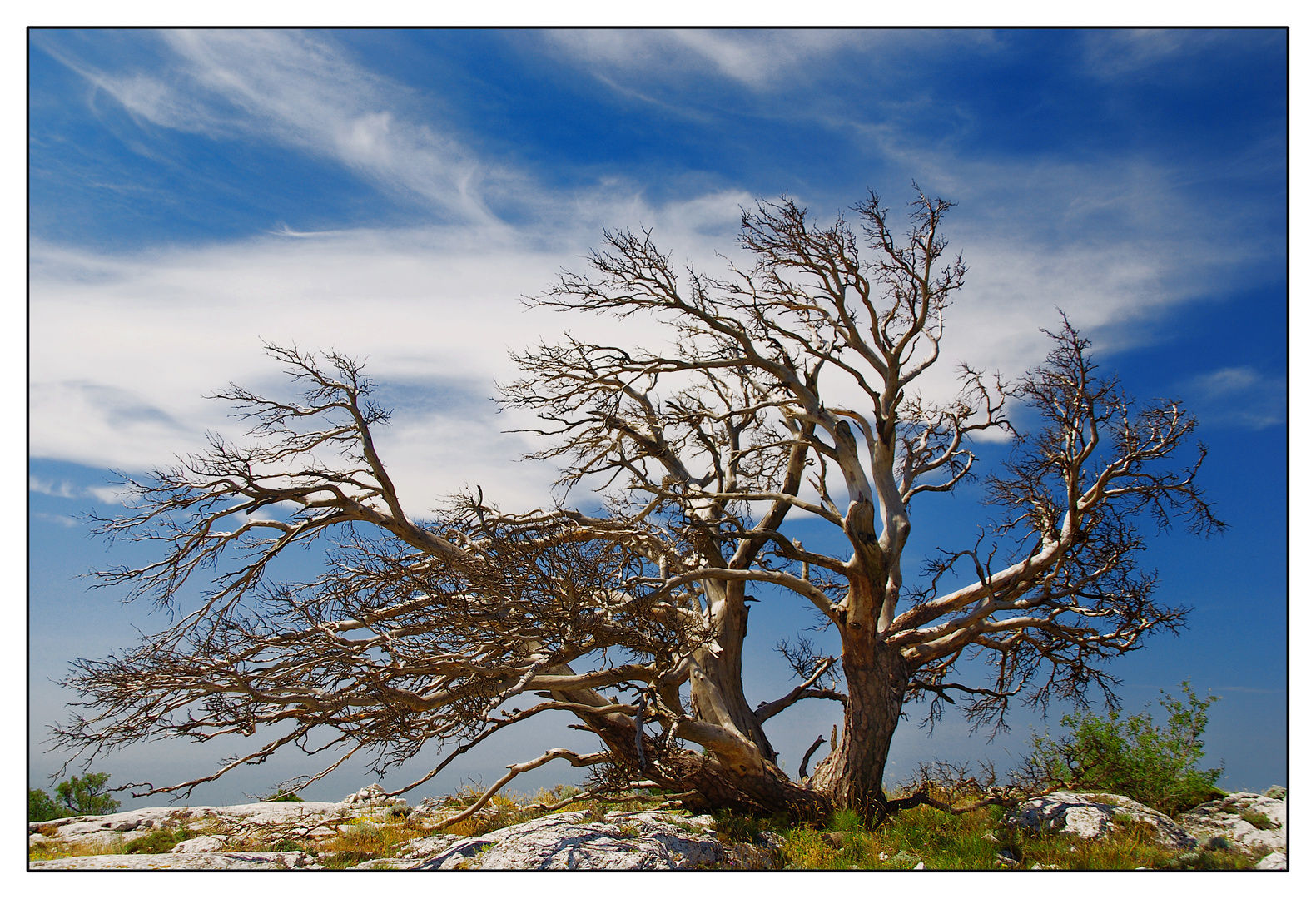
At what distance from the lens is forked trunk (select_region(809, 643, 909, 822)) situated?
11157mm

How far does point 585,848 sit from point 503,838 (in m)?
1.07

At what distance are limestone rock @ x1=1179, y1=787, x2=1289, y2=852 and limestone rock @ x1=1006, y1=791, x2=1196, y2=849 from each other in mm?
520

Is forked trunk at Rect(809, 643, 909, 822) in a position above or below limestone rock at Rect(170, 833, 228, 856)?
above

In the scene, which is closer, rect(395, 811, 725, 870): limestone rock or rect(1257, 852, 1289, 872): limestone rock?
rect(1257, 852, 1289, 872): limestone rock

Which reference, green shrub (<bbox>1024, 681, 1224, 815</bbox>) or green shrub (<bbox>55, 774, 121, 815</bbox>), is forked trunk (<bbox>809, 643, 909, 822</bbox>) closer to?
green shrub (<bbox>1024, 681, 1224, 815</bbox>)

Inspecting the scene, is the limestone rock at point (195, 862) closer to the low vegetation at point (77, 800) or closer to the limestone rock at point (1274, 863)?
the low vegetation at point (77, 800)

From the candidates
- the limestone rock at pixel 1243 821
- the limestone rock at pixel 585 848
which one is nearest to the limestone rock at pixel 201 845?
the limestone rock at pixel 585 848

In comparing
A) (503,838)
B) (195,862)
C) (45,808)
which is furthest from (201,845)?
(45,808)

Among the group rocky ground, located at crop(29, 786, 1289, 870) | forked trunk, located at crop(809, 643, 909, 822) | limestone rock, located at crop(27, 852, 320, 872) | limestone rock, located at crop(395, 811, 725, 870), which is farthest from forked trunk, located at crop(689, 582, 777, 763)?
limestone rock, located at crop(27, 852, 320, 872)

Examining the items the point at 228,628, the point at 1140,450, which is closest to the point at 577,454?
the point at 228,628

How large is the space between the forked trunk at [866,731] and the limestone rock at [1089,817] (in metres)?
1.70

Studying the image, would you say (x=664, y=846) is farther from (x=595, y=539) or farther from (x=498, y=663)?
(x=595, y=539)

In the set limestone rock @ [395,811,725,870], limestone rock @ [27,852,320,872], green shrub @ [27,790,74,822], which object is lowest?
green shrub @ [27,790,74,822]

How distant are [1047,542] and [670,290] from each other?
6.54 metres
